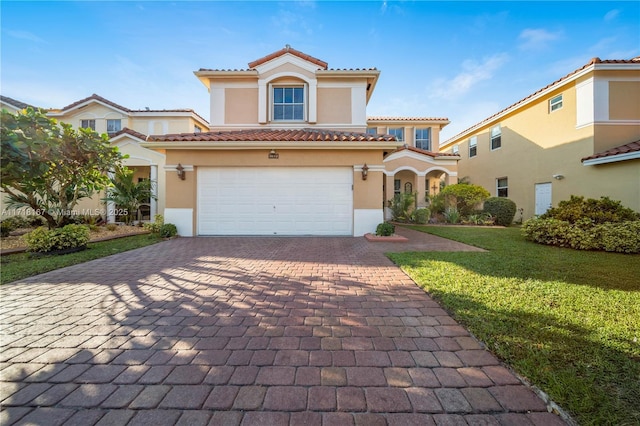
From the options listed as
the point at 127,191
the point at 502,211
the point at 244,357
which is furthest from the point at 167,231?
the point at 502,211

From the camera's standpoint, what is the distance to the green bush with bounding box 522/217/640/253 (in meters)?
6.50

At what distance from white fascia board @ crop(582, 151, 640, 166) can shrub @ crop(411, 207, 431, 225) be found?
6915mm

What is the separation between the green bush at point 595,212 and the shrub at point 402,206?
661 cm

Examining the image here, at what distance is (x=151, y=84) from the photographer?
1105cm

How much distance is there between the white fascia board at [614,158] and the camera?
9.16m

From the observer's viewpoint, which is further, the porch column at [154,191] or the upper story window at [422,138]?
the upper story window at [422,138]

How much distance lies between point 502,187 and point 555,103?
18.1 feet

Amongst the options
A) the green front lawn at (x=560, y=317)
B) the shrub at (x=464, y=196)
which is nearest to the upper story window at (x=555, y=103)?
the shrub at (x=464, y=196)

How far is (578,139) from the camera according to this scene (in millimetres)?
11734

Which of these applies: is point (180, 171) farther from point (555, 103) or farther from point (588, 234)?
point (555, 103)

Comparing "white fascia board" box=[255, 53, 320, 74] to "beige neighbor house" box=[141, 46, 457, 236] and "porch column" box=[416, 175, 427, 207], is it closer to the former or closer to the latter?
"beige neighbor house" box=[141, 46, 457, 236]

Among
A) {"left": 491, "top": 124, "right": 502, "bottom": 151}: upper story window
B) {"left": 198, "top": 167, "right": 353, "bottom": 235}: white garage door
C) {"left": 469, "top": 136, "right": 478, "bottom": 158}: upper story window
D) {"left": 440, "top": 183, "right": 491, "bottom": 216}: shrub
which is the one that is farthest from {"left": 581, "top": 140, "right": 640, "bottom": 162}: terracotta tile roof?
{"left": 198, "top": 167, "right": 353, "bottom": 235}: white garage door

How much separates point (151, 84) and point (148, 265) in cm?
986

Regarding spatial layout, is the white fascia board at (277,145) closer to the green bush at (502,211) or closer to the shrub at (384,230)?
the shrub at (384,230)
